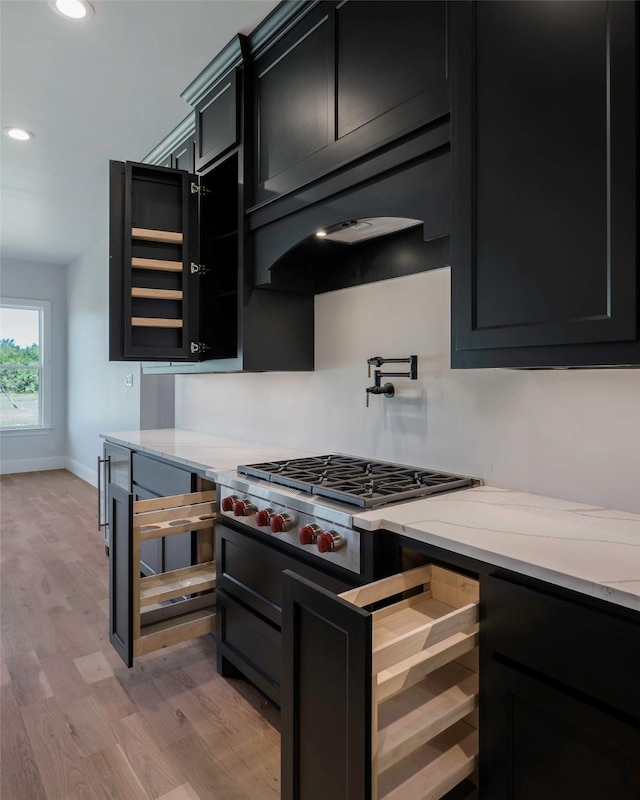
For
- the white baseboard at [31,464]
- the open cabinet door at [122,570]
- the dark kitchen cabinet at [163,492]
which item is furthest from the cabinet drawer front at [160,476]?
the white baseboard at [31,464]

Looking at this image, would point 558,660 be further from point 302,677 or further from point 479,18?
point 479,18

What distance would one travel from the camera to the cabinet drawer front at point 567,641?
35.1 inches

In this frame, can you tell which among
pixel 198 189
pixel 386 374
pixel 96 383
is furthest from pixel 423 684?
pixel 96 383

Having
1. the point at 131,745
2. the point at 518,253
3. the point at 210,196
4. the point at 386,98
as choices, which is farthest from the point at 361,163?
the point at 131,745

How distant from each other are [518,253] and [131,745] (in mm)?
2021

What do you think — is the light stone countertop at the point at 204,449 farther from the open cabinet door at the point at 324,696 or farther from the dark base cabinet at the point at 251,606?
the open cabinet door at the point at 324,696

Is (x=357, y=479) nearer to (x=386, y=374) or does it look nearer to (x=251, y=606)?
(x=386, y=374)

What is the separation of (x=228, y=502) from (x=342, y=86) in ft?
5.23

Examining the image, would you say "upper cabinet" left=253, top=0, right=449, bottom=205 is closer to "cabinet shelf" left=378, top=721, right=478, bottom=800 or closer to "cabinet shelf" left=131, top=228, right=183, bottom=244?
"cabinet shelf" left=131, top=228, right=183, bottom=244

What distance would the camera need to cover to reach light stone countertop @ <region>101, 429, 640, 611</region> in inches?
37.8

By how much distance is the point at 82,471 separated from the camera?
21.5 feet

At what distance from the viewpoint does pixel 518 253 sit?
1252mm

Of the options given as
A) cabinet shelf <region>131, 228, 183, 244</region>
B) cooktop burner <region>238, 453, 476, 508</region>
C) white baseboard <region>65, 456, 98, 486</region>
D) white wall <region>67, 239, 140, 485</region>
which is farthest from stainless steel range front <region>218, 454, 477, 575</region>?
white baseboard <region>65, 456, 98, 486</region>

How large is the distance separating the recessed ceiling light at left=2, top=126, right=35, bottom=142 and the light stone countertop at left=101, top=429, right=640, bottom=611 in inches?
133
